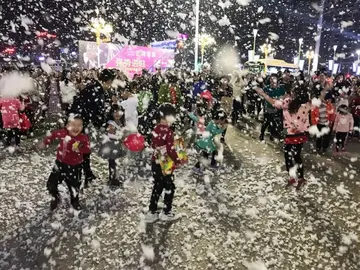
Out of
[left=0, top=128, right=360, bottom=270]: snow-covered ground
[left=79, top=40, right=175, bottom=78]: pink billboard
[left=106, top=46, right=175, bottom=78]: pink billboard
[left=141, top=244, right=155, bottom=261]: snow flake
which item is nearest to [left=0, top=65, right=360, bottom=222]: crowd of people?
[left=0, top=128, right=360, bottom=270]: snow-covered ground

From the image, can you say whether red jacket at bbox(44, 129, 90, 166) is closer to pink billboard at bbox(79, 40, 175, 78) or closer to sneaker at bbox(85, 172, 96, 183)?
sneaker at bbox(85, 172, 96, 183)

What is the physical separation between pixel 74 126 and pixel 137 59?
12.9 m

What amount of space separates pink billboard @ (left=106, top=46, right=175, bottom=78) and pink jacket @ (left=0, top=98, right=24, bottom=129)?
27.3 ft

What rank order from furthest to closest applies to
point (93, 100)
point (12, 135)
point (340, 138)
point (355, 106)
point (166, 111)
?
point (355, 106) < point (12, 135) < point (340, 138) < point (93, 100) < point (166, 111)

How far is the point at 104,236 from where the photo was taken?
453 centimetres

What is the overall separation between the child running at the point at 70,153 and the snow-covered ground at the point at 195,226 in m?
0.44

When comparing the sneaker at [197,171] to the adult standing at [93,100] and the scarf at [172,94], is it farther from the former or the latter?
the scarf at [172,94]

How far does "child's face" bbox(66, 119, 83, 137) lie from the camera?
502cm

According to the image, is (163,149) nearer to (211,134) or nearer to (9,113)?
(211,134)

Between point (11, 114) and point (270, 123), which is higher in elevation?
point (11, 114)

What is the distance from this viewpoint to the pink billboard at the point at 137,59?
16.7 m

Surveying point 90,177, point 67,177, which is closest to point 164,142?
point 67,177

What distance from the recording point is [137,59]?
17.4 meters

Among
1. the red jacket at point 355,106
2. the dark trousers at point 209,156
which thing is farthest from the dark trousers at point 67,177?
the red jacket at point 355,106
